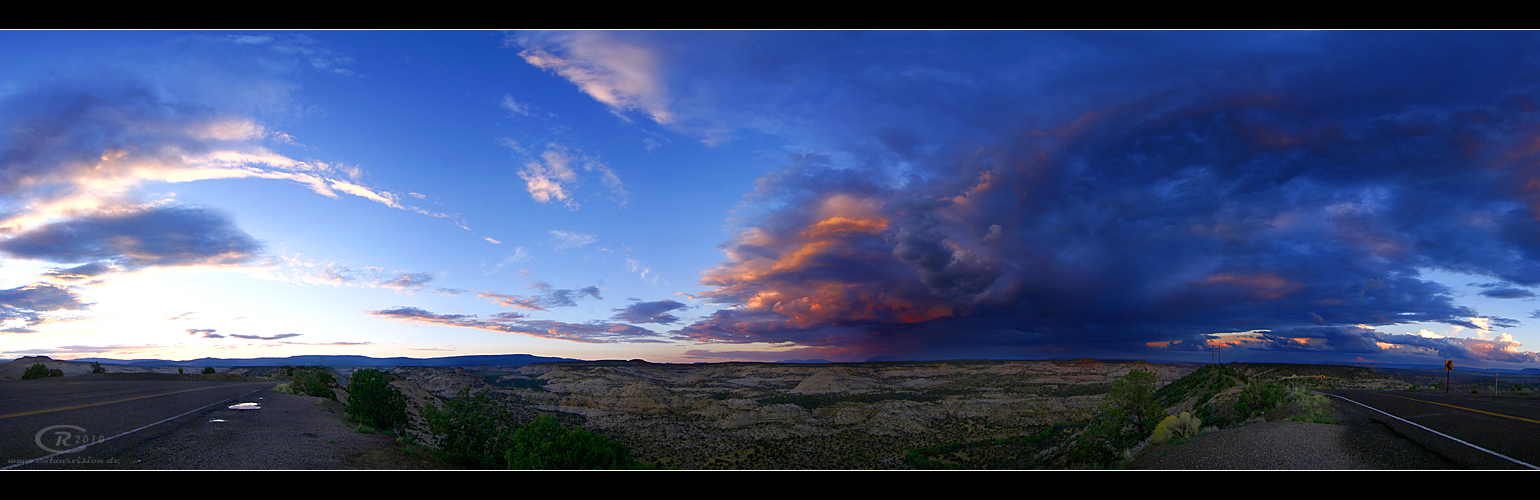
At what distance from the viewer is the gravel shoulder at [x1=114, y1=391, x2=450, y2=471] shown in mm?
14734

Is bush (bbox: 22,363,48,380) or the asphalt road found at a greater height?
the asphalt road

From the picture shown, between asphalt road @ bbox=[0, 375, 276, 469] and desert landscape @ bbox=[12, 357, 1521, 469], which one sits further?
desert landscape @ bbox=[12, 357, 1521, 469]

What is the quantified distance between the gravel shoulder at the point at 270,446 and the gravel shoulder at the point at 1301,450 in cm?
2300

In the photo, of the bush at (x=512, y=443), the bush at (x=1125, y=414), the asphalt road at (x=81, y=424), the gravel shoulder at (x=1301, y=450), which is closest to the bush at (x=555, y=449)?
the bush at (x=512, y=443)

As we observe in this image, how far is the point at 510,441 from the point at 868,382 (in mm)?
101750

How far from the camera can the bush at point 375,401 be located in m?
27.6

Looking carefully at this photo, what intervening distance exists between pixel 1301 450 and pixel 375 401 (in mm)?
35601

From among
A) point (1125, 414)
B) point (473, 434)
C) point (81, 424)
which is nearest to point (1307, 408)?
point (1125, 414)

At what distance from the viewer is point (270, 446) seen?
17188mm

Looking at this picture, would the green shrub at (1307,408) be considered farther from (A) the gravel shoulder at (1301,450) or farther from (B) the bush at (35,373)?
(B) the bush at (35,373)

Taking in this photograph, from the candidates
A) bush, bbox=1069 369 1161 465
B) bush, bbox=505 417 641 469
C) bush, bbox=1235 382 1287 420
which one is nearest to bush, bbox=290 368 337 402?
bush, bbox=505 417 641 469

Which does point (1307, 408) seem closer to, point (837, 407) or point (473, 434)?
point (473, 434)

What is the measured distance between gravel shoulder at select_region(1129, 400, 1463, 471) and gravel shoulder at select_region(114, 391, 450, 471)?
23.0 m

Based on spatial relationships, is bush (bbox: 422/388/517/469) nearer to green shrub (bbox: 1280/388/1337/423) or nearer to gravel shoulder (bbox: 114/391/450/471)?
gravel shoulder (bbox: 114/391/450/471)
